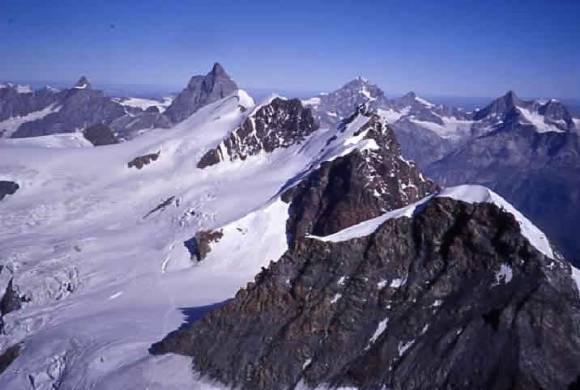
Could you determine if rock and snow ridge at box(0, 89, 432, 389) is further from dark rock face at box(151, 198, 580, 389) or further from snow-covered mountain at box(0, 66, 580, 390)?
dark rock face at box(151, 198, 580, 389)

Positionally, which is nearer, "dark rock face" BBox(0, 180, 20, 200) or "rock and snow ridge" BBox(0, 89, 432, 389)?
"rock and snow ridge" BBox(0, 89, 432, 389)

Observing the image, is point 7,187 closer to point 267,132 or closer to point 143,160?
point 143,160

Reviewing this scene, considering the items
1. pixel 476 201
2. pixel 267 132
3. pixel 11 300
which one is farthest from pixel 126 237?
pixel 476 201

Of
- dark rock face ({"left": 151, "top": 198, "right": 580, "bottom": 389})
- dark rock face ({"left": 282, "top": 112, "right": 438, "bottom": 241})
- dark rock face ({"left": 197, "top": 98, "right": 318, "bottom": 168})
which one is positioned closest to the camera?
dark rock face ({"left": 151, "top": 198, "right": 580, "bottom": 389})

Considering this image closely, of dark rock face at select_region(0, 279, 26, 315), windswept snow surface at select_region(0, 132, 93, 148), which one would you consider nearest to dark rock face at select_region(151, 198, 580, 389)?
dark rock face at select_region(0, 279, 26, 315)

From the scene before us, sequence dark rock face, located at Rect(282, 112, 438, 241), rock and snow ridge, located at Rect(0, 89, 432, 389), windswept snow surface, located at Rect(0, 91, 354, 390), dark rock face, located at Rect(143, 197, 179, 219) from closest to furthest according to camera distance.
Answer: windswept snow surface, located at Rect(0, 91, 354, 390) < rock and snow ridge, located at Rect(0, 89, 432, 389) < dark rock face, located at Rect(282, 112, 438, 241) < dark rock face, located at Rect(143, 197, 179, 219)

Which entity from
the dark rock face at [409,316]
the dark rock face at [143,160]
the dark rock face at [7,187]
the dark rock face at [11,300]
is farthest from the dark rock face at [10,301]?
the dark rock face at [143,160]

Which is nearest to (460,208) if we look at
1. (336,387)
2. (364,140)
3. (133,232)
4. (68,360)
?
(336,387)
